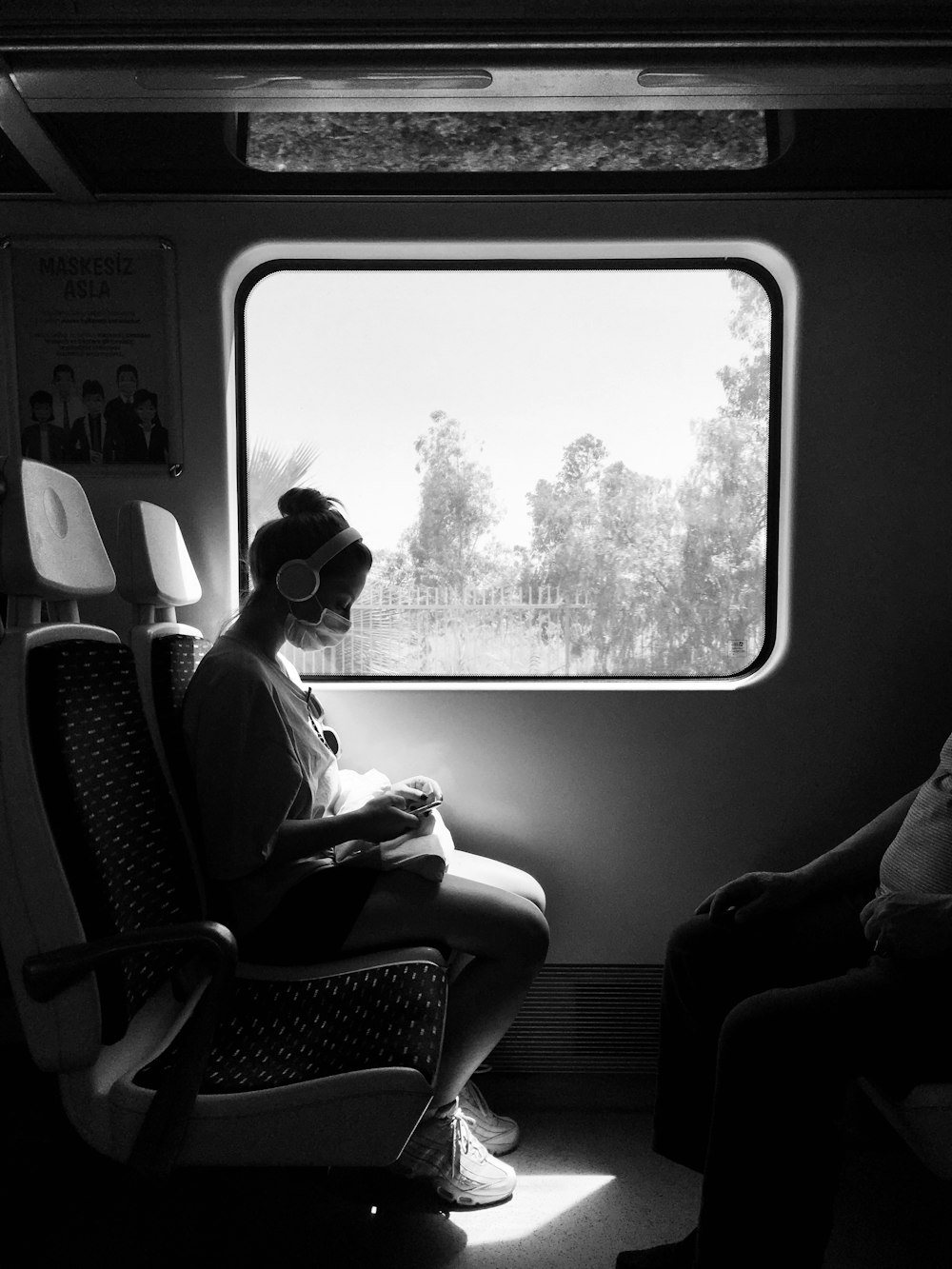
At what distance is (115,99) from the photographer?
1.82 m

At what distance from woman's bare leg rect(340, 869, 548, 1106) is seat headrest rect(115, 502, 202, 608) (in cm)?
77

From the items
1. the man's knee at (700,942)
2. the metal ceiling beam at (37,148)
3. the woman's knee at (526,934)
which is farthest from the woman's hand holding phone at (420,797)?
the metal ceiling beam at (37,148)

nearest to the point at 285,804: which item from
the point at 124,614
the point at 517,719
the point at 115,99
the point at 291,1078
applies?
the point at 291,1078

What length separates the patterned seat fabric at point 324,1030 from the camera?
53.9 inches

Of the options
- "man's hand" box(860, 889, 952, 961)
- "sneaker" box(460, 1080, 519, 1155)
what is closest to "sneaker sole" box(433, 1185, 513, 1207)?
"sneaker" box(460, 1080, 519, 1155)

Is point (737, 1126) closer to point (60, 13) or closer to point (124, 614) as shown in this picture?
point (124, 614)

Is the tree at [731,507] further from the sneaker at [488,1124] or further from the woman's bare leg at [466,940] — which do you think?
the sneaker at [488,1124]

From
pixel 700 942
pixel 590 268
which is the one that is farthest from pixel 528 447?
pixel 700 942

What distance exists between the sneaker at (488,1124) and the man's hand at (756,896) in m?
0.72

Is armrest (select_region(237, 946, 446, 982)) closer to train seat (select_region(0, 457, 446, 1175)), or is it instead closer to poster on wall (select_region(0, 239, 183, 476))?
train seat (select_region(0, 457, 446, 1175))

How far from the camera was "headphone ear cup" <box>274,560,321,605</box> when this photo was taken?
1.91m

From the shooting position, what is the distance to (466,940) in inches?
71.4

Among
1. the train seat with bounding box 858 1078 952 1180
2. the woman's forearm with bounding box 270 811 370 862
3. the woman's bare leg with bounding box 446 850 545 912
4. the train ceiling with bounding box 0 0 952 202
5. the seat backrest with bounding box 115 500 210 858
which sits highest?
the train ceiling with bounding box 0 0 952 202

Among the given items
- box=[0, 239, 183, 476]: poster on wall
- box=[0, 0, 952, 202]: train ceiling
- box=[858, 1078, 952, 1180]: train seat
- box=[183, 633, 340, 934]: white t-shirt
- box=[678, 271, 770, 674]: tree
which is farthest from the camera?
box=[678, 271, 770, 674]: tree
